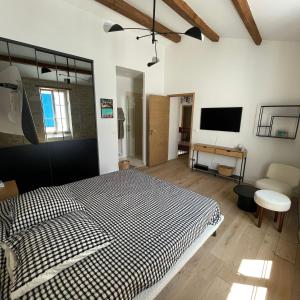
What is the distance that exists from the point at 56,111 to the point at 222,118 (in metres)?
3.39

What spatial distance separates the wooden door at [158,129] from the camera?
4.38 m

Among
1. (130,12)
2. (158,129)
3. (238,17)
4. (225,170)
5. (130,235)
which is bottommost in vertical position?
(225,170)

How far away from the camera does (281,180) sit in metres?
2.89

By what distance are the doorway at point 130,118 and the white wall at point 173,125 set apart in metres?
0.89

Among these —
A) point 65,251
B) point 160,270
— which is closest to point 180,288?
point 160,270

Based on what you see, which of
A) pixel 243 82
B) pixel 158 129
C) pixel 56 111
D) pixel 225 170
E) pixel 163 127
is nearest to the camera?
pixel 56 111

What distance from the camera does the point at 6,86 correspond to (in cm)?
230

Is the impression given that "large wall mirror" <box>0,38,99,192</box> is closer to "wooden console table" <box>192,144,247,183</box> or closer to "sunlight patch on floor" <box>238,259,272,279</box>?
"wooden console table" <box>192,144,247,183</box>

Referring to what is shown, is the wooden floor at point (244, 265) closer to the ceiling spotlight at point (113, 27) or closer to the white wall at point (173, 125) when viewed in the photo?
the ceiling spotlight at point (113, 27)

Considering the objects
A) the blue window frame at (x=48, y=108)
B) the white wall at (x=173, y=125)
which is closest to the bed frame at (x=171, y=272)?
the blue window frame at (x=48, y=108)

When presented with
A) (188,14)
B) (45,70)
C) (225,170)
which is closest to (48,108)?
(45,70)

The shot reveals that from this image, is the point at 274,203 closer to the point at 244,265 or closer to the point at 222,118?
the point at 244,265

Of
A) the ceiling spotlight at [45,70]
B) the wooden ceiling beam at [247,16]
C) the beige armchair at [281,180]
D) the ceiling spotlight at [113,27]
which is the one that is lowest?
the beige armchair at [281,180]

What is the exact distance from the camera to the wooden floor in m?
1.40
